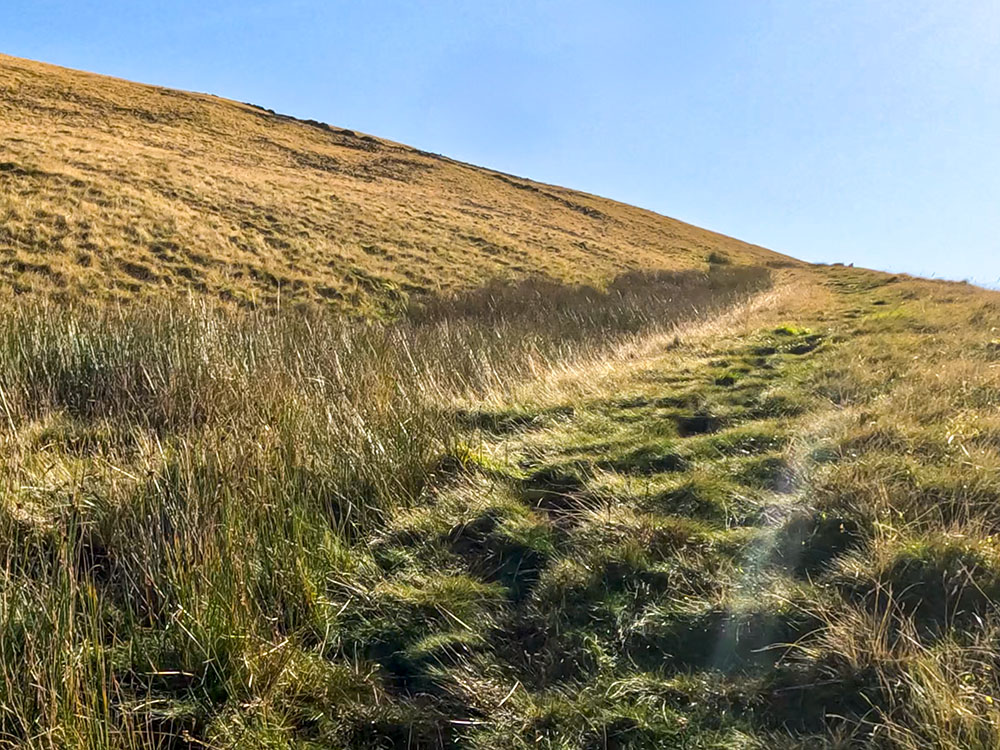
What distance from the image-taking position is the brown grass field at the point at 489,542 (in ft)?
7.67

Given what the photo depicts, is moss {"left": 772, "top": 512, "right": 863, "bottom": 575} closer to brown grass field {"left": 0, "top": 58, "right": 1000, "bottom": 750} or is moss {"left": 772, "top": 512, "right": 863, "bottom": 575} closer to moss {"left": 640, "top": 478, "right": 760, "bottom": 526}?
brown grass field {"left": 0, "top": 58, "right": 1000, "bottom": 750}

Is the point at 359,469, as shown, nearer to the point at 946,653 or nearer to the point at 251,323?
the point at 946,653

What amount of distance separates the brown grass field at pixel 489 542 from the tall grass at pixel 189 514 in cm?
2

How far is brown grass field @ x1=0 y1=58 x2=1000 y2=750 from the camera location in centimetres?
234

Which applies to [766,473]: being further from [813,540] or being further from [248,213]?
[248,213]

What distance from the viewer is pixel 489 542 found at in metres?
3.71

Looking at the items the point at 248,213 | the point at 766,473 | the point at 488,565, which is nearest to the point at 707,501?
the point at 766,473

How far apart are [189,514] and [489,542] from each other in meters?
1.64

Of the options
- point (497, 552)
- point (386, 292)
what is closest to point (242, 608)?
point (497, 552)

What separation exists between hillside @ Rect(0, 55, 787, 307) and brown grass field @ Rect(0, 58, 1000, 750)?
6.93 metres

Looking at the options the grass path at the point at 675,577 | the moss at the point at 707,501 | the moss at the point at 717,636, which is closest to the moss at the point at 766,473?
the grass path at the point at 675,577

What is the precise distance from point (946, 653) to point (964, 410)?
10.8ft

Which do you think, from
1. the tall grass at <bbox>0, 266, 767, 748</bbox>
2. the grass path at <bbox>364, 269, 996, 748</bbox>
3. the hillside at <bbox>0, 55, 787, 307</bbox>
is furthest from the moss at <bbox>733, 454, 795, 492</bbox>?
the hillside at <bbox>0, 55, 787, 307</bbox>

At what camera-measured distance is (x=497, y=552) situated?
3.61 meters
